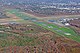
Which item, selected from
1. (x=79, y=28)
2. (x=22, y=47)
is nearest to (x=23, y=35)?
(x=22, y=47)

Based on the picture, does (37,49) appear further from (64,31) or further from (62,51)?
(64,31)

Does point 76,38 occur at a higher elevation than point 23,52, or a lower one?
lower

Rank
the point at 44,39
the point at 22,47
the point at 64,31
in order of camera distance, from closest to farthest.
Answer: the point at 22,47 < the point at 44,39 < the point at 64,31

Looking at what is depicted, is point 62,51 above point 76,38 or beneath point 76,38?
above

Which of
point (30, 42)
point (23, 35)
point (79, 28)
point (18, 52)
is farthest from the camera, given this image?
point (79, 28)

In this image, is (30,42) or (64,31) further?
(64,31)

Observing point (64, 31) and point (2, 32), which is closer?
point (2, 32)

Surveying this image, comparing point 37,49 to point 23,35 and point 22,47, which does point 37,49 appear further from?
point 23,35

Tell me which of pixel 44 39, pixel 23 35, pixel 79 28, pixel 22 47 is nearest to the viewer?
pixel 22 47

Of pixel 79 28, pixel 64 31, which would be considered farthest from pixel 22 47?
pixel 79 28
